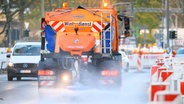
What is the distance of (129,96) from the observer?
22.2m

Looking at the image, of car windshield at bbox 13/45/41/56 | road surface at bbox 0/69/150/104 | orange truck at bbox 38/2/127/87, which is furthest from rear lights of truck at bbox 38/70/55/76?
car windshield at bbox 13/45/41/56

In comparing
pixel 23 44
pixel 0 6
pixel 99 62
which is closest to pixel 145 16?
pixel 0 6

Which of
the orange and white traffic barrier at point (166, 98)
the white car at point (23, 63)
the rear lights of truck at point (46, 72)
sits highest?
the orange and white traffic barrier at point (166, 98)

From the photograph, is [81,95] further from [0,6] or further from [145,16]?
[145,16]

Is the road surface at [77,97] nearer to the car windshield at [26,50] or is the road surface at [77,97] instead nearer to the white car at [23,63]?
the white car at [23,63]

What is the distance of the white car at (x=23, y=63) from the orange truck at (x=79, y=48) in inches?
426

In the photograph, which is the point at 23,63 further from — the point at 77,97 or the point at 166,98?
the point at 166,98

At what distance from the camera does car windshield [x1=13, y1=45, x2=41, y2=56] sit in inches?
1358

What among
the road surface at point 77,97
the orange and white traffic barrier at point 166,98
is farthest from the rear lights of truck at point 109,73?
the orange and white traffic barrier at point 166,98

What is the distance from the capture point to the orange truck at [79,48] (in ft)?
73.3

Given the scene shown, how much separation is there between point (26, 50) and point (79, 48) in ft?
41.7

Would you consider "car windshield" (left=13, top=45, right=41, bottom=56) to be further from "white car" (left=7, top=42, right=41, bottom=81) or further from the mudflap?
the mudflap

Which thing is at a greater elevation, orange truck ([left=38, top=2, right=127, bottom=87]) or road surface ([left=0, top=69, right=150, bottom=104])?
orange truck ([left=38, top=2, right=127, bottom=87])

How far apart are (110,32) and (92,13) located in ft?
2.58
